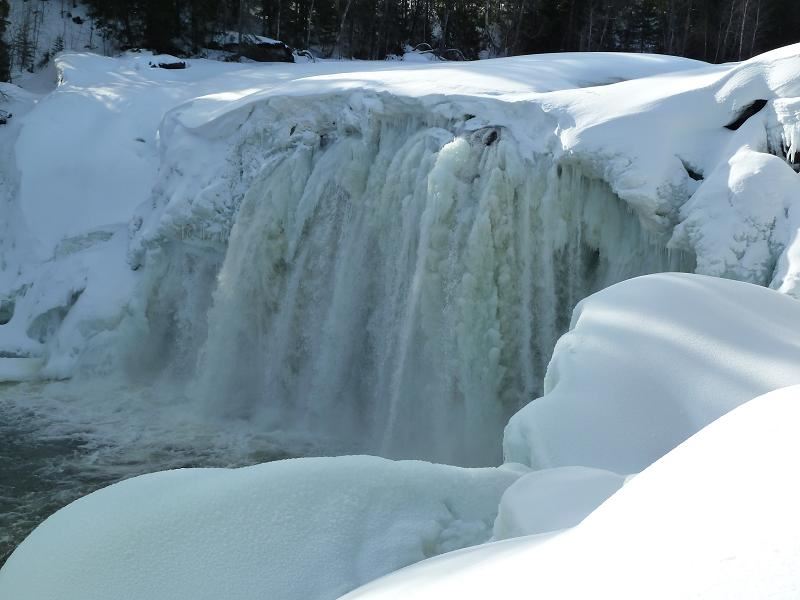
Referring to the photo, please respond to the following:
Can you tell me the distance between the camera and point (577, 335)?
415cm

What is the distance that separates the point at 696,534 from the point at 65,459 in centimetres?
673

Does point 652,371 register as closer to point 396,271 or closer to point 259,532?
point 259,532

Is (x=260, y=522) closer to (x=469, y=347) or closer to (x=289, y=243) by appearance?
(x=469, y=347)

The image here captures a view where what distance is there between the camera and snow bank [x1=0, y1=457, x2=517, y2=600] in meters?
2.79

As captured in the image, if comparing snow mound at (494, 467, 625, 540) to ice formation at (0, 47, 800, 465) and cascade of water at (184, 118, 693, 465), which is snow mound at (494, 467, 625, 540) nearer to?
ice formation at (0, 47, 800, 465)

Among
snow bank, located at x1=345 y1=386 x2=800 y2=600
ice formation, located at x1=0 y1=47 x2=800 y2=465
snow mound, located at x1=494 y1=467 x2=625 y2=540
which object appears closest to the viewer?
snow bank, located at x1=345 y1=386 x2=800 y2=600

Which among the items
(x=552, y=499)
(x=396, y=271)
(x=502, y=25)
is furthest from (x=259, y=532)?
(x=502, y=25)

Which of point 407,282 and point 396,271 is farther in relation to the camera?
point 396,271

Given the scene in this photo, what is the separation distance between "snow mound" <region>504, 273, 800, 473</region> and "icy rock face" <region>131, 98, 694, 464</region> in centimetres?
160

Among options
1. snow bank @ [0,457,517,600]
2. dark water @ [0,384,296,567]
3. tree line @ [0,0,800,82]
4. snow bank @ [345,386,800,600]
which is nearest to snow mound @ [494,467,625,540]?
snow bank @ [0,457,517,600]

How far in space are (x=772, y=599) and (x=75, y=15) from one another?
25.5 metres

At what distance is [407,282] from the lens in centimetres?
735

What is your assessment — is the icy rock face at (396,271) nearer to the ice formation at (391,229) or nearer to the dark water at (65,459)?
the ice formation at (391,229)

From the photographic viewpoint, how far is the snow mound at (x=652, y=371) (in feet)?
11.1
